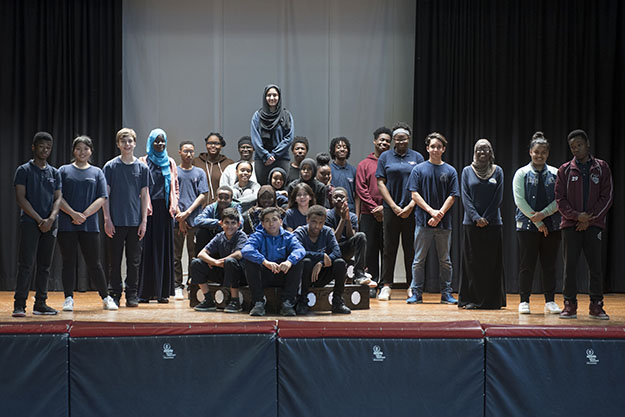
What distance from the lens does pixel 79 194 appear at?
18.5 feet

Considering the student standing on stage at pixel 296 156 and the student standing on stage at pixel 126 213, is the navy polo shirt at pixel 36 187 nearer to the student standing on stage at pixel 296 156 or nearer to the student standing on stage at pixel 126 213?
the student standing on stage at pixel 126 213

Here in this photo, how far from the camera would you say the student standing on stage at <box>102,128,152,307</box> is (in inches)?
236

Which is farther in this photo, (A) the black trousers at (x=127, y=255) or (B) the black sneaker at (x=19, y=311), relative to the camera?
(A) the black trousers at (x=127, y=255)

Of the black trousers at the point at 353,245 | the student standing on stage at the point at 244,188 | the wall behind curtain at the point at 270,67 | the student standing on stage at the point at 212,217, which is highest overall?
the wall behind curtain at the point at 270,67

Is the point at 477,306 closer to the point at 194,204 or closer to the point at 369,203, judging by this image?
the point at 369,203

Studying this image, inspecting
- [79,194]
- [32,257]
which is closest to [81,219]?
[79,194]

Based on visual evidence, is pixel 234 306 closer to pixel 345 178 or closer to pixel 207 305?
pixel 207 305

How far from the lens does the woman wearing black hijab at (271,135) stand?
7223mm

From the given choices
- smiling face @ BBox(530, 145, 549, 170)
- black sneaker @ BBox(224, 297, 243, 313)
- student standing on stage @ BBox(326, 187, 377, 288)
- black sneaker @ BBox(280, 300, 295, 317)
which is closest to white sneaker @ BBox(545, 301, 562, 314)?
smiling face @ BBox(530, 145, 549, 170)

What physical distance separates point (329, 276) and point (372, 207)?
73.0 inches

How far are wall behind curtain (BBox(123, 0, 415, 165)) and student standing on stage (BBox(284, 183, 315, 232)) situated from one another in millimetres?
2802

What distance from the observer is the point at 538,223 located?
566 centimetres

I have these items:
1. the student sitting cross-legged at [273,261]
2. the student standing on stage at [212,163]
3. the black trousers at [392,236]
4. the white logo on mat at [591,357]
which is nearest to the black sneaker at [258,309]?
the student sitting cross-legged at [273,261]

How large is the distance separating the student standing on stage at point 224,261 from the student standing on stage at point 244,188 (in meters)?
0.72
